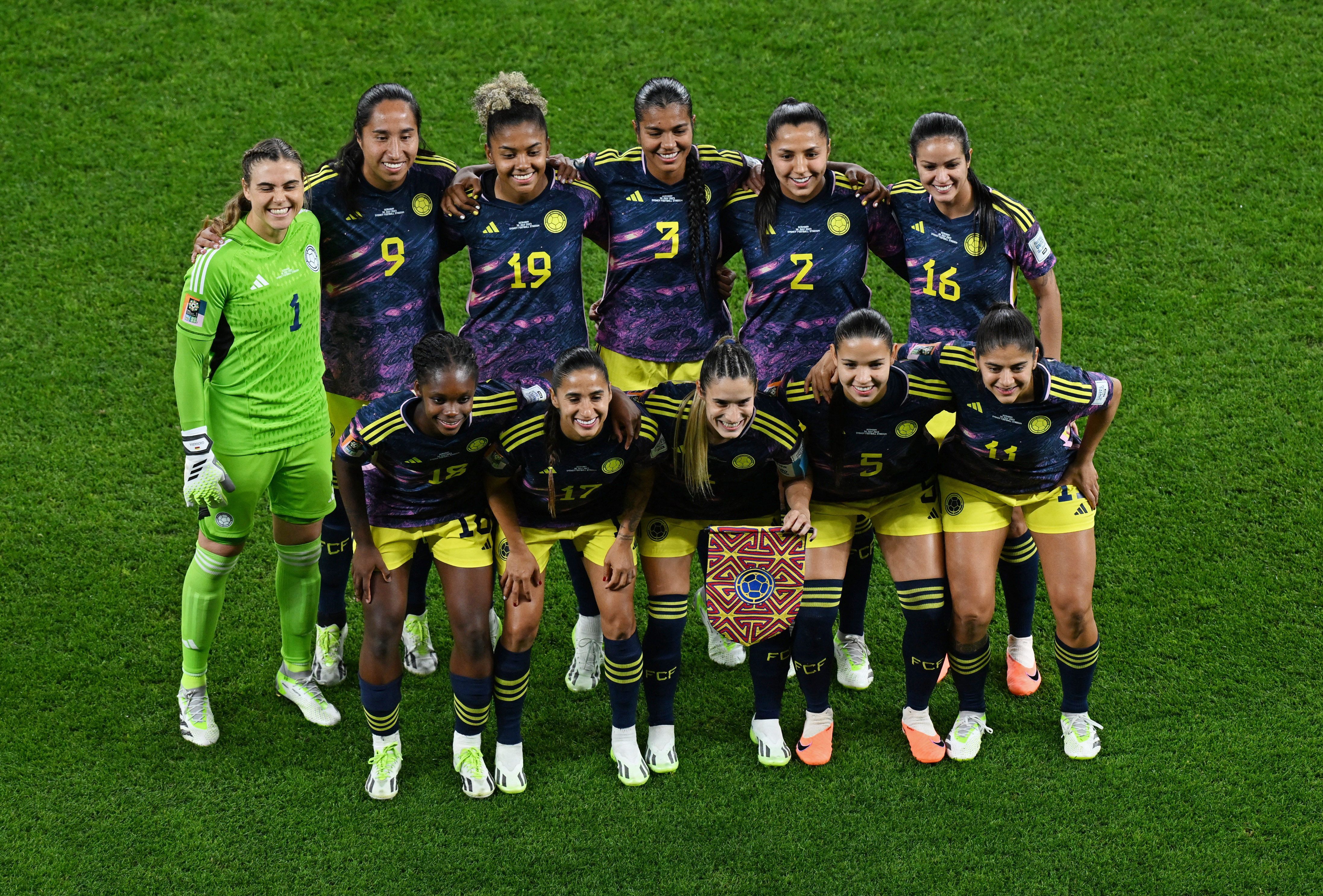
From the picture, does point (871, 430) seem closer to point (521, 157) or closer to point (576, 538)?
point (576, 538)

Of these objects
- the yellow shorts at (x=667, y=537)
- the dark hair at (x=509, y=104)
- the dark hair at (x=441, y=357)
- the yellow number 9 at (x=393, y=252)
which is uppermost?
the dark hair at (x=509, y=104)

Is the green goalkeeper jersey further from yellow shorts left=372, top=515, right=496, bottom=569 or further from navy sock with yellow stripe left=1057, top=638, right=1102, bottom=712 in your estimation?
navy sock with yellow stripe left=1057, top=638, right=1102, bottom=712

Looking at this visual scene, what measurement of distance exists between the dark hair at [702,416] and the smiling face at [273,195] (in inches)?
68.2

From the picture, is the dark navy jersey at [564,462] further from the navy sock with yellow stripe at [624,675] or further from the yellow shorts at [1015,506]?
the yellow shorts at [1015,506]

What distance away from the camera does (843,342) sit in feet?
17.6

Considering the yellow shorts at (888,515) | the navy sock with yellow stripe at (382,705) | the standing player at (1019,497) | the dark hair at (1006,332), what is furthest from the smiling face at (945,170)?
the navy sock with yellow stripe at (382,705)

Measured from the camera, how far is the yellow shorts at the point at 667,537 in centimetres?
580

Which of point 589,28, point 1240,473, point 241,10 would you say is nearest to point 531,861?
point 1240,473

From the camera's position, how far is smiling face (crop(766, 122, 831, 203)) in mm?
5867

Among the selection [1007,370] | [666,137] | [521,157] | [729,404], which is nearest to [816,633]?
[729,404]

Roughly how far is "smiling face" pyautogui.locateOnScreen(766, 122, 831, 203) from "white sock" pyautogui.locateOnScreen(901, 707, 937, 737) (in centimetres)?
224

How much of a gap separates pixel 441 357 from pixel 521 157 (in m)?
1.09

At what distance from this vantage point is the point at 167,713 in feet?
20.5

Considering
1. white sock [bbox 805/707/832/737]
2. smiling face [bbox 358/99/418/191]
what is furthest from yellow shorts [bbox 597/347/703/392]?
white sock [bbox 805/707/832/737]
